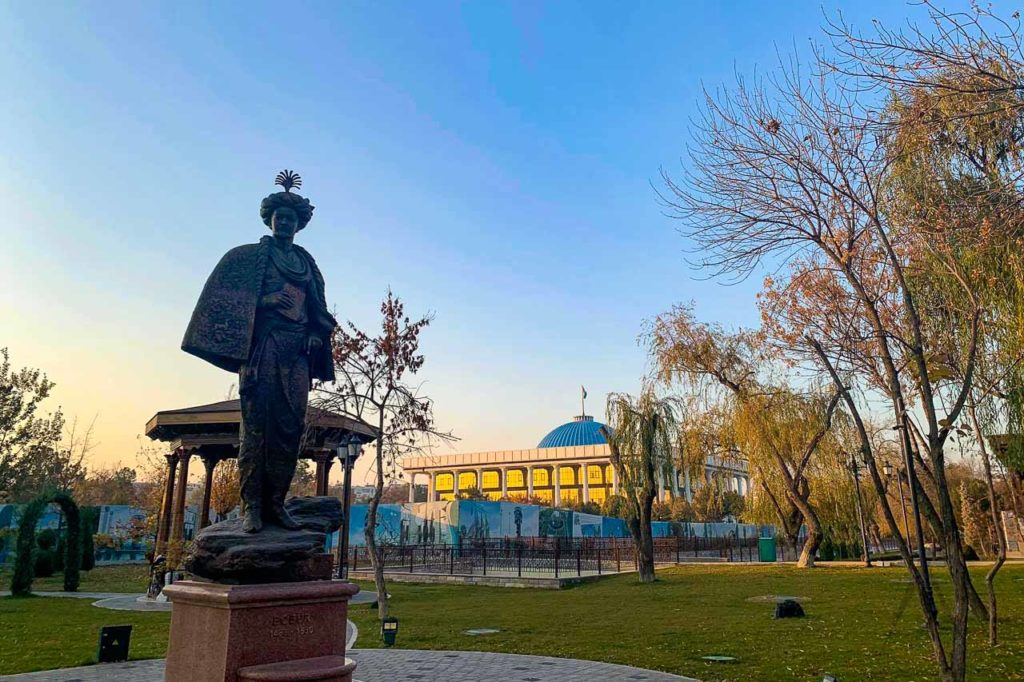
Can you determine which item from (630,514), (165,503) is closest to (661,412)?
(630,514)

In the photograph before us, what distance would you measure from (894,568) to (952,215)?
814 inches

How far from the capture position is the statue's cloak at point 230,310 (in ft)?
18.1

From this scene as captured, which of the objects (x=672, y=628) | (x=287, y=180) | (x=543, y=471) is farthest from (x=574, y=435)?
(x=287, y=180)

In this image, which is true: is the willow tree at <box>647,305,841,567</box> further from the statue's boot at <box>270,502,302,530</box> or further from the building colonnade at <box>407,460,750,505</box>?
the building colonnade at <box>407,460,750,505</box>

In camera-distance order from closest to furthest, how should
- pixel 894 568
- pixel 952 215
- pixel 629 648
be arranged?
pixel 952 215 → pixel 629 648 → pixel 894 568

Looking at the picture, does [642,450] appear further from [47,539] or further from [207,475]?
[47,539]

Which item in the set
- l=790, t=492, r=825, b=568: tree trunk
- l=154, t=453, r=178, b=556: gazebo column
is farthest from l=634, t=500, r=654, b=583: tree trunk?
l=154, t=453, r=178, b=556: gazebo column

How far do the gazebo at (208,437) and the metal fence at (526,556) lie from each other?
7.91 metres

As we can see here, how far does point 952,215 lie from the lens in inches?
261

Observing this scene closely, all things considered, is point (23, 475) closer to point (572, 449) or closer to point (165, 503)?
point (165, 503)

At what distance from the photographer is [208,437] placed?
1680 cm

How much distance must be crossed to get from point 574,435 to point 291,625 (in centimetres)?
7844

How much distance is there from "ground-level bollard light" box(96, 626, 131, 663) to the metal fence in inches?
605

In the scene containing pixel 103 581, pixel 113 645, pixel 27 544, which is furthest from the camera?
pixel 103 581
